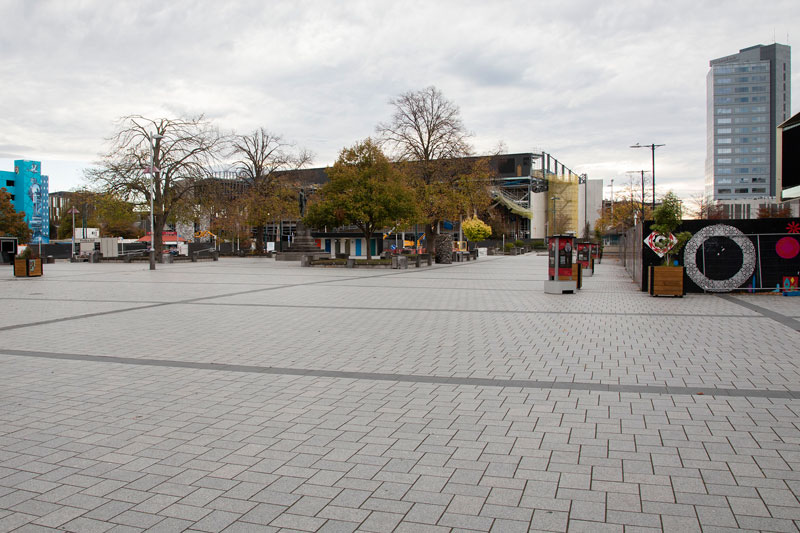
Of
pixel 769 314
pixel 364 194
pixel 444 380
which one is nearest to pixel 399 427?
pixel 444 380

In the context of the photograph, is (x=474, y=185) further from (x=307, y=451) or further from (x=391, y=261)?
(x=307, y=451)

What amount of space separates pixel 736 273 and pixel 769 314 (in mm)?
A: 5209

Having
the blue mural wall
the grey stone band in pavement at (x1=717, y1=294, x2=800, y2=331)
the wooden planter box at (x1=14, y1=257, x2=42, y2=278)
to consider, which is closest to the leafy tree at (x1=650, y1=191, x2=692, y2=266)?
the grey stone band in pavement at (x1=717, y1=294, x2=800, y2=331)

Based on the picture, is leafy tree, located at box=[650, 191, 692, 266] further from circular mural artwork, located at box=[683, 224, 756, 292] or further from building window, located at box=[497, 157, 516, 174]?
building window, located at box=[497, 157, 516, 174]

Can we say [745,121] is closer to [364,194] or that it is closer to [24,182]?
[364,194]

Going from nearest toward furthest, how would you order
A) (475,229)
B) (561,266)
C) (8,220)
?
(561,266) < (8,220) < (475,229)

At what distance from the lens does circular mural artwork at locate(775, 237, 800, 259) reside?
53.4ft

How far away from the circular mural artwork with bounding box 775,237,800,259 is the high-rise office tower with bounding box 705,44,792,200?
14808 cm

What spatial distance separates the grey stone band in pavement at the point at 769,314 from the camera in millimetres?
10516

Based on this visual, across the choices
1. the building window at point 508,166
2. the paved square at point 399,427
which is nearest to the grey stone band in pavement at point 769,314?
the paved square at point 399,427

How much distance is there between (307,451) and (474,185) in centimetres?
3601

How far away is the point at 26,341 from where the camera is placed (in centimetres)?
907

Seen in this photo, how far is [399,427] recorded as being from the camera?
484 centimetres

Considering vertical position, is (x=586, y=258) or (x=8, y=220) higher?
(x=8, y=220)
